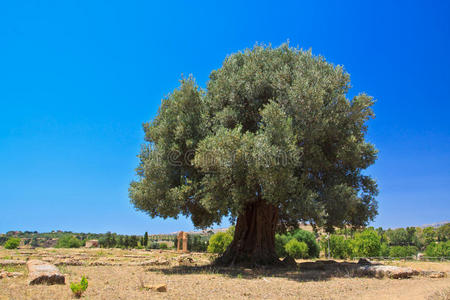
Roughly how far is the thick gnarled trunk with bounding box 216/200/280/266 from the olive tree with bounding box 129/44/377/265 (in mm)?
58

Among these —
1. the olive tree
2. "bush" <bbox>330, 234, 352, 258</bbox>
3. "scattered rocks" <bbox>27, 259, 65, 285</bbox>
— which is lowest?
"bush" <bbox>330, 234, 352, 258</bbox>

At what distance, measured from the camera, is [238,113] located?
17562 millimetres

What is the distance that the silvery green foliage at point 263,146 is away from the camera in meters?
14.3

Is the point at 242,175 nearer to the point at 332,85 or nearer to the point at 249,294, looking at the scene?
the point at 249,294

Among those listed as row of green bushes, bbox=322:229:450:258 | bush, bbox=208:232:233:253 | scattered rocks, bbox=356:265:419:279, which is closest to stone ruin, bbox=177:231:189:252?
bush, bbox=208:232:233:253

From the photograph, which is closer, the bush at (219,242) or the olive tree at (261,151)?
the olive tree at (261,151)

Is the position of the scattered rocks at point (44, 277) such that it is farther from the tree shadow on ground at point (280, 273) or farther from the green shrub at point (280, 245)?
the green shrub at point (280, 245)

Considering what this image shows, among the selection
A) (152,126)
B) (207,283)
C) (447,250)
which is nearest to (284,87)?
(152,126)

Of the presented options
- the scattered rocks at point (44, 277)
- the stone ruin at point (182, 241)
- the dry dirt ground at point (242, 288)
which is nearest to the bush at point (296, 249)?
the stone ruin at point (182, 241)

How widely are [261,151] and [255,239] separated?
23.5 ft

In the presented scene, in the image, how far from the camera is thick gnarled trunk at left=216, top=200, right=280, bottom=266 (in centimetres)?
1823

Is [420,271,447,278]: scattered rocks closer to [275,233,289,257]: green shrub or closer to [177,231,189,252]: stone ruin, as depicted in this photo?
[275,233,289,257]: green shrub

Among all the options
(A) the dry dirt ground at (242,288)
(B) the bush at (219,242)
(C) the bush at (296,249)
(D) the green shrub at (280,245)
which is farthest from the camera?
(C) the bush at (296,249)

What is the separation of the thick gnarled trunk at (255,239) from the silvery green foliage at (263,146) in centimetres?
190
